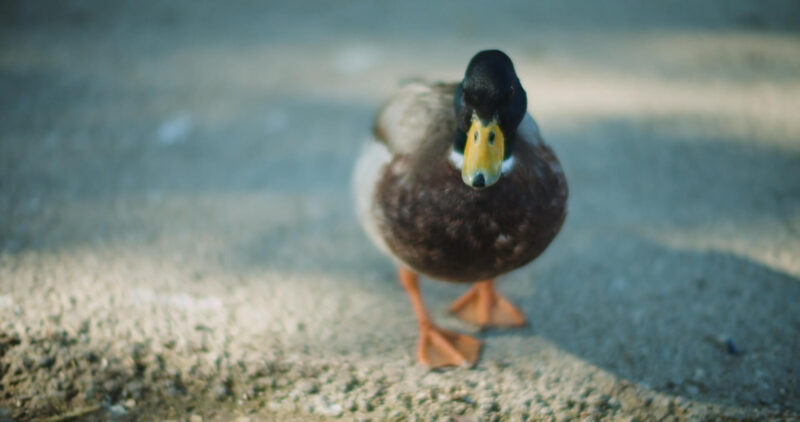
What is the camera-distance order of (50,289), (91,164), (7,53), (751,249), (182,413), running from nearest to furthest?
(182,413) → (50,289) → (751,249) → (91,164) → (7,53)

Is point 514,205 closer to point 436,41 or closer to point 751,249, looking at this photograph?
point 751,249

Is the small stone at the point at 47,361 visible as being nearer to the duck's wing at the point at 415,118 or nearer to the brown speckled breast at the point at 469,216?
the brown speckled breast at the point at 469,216

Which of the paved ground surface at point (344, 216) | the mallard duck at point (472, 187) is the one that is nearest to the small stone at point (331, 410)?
the paved ground surface at point (344, 216)

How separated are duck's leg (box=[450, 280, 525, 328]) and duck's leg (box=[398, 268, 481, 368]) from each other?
14 cm

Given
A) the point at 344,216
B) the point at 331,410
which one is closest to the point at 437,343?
the point at 331,410

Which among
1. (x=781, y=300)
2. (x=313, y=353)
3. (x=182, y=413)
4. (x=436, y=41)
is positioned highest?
(x=436, y=41)

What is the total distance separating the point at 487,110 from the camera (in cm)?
175

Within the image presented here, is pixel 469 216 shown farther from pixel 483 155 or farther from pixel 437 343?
pixel 437 343

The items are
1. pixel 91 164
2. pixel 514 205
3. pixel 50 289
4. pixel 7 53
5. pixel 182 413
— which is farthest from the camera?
pixel 7 53

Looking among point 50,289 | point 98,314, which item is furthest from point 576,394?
point 50,289

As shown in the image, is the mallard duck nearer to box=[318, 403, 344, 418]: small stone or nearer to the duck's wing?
the duck's wing

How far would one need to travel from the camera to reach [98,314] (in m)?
2.34

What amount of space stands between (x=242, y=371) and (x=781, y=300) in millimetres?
2060

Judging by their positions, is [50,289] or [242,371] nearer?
[242,371]
